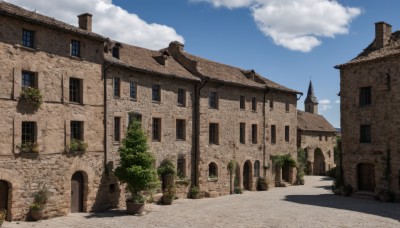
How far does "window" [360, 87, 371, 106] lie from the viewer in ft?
95.3

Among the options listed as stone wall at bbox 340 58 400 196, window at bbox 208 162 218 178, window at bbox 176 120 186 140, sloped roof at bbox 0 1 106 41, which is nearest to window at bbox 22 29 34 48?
sloped roof at bbox 0 1 106 41

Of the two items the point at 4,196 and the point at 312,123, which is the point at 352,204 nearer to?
the point at 4,196


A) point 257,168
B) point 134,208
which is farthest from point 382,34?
point 134,208

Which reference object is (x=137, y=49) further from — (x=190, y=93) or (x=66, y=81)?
(x=66, y=81)

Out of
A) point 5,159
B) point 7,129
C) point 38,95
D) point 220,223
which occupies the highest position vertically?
point 38,95

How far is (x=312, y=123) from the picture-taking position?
51.0m

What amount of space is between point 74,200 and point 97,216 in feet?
5.96

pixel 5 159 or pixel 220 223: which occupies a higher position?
pixel 5 159

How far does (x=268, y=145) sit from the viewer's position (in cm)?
3506

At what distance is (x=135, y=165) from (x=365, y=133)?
17616mm

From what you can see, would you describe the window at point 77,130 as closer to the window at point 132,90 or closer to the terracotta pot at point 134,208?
the window at point 132,90

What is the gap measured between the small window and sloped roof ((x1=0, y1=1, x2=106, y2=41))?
8.40ft

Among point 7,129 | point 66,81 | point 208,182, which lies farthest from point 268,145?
point 7,129

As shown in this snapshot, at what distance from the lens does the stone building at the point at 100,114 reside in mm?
18669
